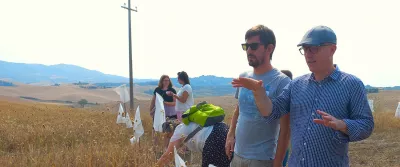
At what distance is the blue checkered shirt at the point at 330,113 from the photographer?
159cm

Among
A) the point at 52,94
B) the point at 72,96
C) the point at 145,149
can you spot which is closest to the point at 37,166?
the point at 145,149

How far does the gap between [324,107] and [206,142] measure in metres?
1.21

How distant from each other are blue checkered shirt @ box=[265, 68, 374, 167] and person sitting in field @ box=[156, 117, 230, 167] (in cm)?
91

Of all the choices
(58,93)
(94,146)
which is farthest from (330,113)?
(58,93)

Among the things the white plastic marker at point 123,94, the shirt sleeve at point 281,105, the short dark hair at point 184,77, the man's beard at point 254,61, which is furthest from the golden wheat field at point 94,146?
the shirt sleeve at point 281,105

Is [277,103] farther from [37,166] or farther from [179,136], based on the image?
[37,166]

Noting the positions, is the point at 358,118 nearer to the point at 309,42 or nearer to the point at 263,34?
the point at 309,42

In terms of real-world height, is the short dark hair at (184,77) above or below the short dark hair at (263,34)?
below

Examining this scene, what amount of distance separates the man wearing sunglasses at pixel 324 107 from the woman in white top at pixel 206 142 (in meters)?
0.91

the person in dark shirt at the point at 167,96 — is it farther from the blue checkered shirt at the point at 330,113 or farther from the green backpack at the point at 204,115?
the blue checkered shirt at the point at 330,113

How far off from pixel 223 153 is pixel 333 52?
1342 millimetres

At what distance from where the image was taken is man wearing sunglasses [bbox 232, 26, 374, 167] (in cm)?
158

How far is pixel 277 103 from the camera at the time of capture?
196cm

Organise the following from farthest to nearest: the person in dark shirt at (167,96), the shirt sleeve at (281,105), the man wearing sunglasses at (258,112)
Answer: the person in dark shirt at (167,96)
the man wearing sunglasses at (258,112)
the shirt sleeve at (281,105)
